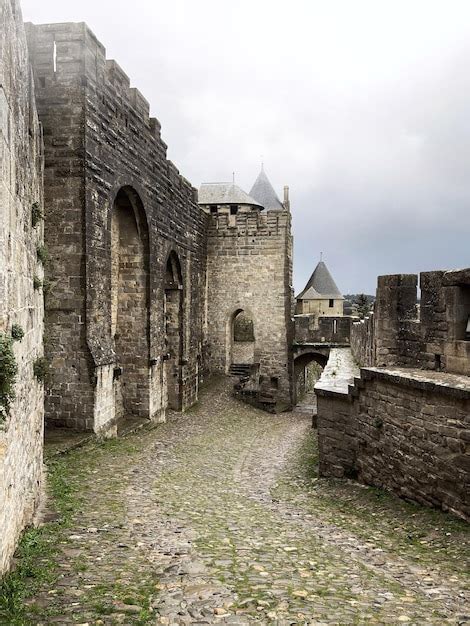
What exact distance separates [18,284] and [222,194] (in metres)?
22.8

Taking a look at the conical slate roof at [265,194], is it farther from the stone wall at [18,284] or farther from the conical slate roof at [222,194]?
the stone wall at [18,284]

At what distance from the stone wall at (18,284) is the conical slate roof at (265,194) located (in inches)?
1083

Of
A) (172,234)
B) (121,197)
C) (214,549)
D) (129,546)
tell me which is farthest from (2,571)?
(172,234)

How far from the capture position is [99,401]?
1119 cm

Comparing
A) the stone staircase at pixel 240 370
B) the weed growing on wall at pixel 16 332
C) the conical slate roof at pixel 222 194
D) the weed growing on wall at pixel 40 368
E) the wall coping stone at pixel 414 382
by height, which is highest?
the conical slate roof at pixel 222 194

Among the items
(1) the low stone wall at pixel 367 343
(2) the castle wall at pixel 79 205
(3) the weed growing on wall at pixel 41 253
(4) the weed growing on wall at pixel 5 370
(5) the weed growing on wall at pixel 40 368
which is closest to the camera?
(4) the weed growing on wall at pixel 5 370

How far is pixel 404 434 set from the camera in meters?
7.64

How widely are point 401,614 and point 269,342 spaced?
19598mm

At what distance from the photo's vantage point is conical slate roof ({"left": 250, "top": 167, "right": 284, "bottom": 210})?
113 ft

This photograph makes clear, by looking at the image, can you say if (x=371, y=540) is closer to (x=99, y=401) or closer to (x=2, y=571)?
(x=2, y=571)

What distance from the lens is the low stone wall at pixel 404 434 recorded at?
6.62 metres

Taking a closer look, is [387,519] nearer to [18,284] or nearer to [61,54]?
[18,284]

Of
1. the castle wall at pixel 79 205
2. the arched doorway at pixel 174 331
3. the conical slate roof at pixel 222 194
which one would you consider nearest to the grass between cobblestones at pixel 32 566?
the castle wall at pixel 79 205

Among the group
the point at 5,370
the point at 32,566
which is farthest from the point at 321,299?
the point at 5,370
